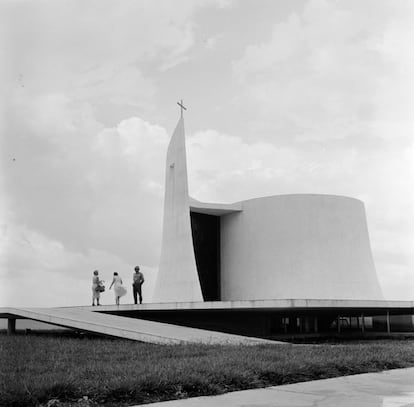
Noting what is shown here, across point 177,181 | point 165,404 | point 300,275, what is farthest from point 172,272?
point 165,404

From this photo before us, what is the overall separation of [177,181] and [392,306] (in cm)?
831

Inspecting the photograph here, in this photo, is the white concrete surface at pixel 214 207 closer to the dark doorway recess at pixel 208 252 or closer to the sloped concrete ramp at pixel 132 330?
the dark doorway recess at pixel 208 252

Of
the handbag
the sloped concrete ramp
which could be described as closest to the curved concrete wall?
the handbag

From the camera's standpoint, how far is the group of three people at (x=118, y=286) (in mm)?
18234

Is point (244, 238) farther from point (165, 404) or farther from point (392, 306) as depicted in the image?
Result: point (165, 404)

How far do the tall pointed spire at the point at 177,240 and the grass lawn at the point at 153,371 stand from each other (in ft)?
32.3

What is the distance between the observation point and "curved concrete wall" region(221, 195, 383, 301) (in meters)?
20.4

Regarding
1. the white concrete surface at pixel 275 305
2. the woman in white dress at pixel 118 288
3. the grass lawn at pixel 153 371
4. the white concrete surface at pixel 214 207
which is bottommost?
the grass lawn at pixel 153 371

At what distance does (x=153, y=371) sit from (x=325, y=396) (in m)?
1.73

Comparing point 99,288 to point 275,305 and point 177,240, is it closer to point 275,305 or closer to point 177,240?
point 177,240

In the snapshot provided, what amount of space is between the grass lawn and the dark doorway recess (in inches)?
550

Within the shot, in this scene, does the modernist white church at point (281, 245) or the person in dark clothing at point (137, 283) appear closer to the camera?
the person in dark clothing at point (137, 283)

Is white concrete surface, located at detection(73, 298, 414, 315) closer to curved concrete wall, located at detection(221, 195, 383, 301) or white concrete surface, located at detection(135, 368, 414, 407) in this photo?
curved concrete wall, located at detection(221, 195, 383, 301)

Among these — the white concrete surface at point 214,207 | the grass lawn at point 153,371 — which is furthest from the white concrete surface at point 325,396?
the white concrete surface at point 214,207
